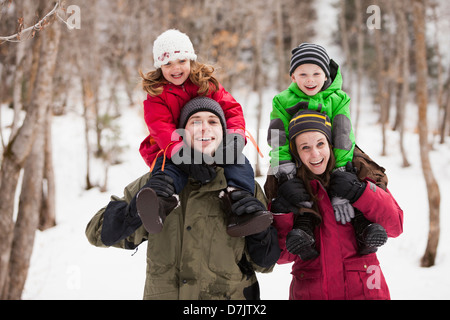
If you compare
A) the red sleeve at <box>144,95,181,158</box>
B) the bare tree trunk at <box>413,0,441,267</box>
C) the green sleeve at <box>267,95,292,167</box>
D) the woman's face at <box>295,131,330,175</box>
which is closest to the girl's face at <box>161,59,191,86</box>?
the red sleeve at <box>144,95,181,158</box>

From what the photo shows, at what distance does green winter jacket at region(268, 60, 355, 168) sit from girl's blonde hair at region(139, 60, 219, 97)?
0.45m

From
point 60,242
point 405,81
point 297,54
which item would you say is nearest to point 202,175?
point 297,54

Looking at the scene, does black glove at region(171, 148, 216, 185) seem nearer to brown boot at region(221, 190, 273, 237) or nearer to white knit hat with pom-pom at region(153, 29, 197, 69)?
brown boot at region(221, 190, 273, 237)

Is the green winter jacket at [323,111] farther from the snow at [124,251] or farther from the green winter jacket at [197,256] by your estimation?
the snow at [124,251]

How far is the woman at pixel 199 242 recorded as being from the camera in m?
2.05

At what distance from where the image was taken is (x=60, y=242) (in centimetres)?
943

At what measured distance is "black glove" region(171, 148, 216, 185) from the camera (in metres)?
2.14

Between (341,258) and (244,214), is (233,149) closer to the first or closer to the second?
(244,214)

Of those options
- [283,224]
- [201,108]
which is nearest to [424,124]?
[283,224]

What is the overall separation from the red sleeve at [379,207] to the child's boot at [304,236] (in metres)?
0.27

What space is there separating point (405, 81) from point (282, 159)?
13.7 m

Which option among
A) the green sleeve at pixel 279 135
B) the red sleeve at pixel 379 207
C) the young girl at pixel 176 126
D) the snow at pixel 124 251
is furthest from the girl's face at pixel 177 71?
the snow at pixel 124 251

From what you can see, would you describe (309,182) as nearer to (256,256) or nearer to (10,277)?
(256,256)

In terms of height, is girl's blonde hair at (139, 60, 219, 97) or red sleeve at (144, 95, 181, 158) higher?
girl's blonde hair at (139, 60, 219, 97)
